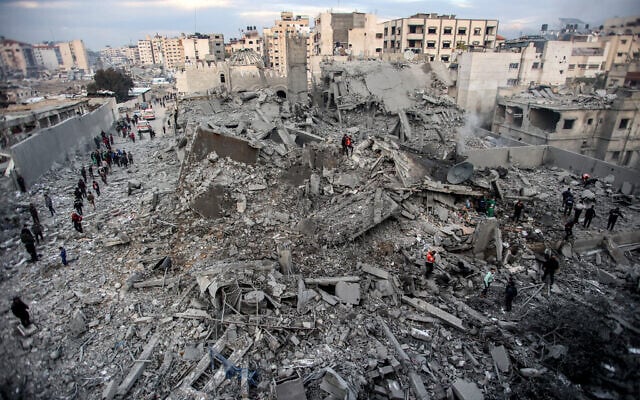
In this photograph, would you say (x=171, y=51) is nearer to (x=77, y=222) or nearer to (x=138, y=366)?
(x=77, y=222)

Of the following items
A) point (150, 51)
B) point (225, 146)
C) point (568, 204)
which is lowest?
point (568, 204)

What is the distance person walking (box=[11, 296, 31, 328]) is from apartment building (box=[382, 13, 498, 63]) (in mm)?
42772

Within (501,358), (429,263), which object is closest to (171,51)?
(429,263)

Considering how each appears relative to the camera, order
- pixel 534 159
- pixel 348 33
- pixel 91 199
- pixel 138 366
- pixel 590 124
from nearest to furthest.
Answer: pixel 138 366 < pixel 91 199 < pixel 534 159 < pixel 590 124 < pixel 348 33

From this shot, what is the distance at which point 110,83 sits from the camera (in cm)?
4275

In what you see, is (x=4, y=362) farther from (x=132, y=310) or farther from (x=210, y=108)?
(x=210, y=108)

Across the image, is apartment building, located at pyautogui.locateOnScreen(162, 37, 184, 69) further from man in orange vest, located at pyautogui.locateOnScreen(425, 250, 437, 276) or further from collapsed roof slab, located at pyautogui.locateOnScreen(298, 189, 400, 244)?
man in orange vest, located at pyautogui.locateOnScreen(425, 250, 437, 276)

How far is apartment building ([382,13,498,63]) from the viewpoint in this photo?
138 ft

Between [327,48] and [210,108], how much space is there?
3558 centimetres

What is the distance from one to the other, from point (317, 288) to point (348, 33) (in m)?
48.9

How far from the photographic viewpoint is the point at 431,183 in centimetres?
1134

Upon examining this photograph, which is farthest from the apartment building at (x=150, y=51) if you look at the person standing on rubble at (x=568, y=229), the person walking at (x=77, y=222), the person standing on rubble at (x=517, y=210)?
the person standing on rubble at (x=568, y=229)

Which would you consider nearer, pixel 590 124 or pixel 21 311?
pixel 21 311

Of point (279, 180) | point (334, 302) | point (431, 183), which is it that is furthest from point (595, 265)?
point (279, 180)
